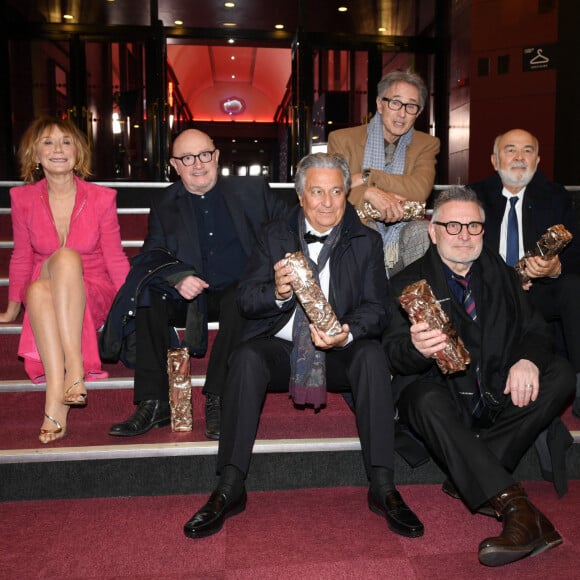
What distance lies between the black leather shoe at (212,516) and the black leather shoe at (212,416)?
30 cm

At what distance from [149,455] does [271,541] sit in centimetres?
58

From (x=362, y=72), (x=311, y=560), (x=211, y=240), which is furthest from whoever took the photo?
(x=362, y=72)

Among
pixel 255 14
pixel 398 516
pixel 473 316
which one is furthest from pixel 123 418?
pixel 255 14

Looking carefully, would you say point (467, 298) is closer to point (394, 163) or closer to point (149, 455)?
point (394, 163)

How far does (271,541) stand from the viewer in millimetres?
1969

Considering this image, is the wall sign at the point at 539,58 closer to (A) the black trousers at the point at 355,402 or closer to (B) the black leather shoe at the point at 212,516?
(A) the black trousers at the point at 355,402

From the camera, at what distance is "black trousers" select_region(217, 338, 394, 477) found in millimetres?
2062

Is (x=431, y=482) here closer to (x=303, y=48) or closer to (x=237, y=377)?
(x=237, y=377)

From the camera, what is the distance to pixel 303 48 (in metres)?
7.35

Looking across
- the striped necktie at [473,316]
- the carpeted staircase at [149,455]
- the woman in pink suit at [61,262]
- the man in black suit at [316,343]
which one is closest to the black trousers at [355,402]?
the man in black suit at [316,343]

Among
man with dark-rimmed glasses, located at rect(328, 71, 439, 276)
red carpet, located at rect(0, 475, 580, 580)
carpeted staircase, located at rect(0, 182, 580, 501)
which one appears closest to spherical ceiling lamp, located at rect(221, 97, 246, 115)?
man with dark-rimmed glasses, located at rect(328, 71, 439, 276)

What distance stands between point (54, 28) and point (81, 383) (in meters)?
6.42

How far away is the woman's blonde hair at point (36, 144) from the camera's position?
8.94 feet

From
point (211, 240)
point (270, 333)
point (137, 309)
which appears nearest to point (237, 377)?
point (270, 333)
